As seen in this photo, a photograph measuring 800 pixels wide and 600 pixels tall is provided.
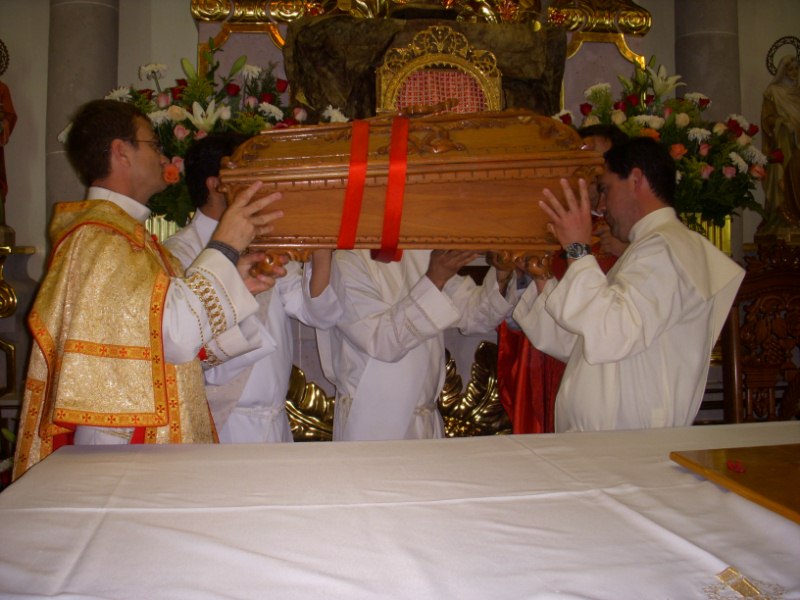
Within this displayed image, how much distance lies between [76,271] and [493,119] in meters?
1.29

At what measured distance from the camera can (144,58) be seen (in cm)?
687

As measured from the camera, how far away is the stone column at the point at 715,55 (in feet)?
22.0

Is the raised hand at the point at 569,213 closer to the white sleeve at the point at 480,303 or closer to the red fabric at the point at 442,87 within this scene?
the white sleeve at the point at 480,303

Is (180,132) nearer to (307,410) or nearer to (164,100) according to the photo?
(164,100)

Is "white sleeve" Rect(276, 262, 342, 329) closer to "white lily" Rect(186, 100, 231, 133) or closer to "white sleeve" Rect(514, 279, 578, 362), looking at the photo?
"white sleeve" Rect(514, 279, 578, 362)

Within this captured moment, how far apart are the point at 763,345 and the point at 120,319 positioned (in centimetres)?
250

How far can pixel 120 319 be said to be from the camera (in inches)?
77.2

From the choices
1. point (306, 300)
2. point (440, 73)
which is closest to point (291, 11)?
point (440, 73)

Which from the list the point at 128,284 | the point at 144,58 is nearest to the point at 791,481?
the point at 128,284

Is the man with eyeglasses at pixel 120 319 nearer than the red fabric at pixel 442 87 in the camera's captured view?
Yes

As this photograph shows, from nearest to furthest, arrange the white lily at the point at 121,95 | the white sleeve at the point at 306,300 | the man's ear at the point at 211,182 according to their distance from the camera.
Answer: the white sleeve at the point at 306,300, the man's ear at the point at 211,182, the white lily at the point at 121,95

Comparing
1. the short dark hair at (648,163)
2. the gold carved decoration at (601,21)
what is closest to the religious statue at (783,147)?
the gold carved decoration at (601,21)

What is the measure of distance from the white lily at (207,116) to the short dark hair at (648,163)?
7.55ft

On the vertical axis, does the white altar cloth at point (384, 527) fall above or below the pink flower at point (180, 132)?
below
